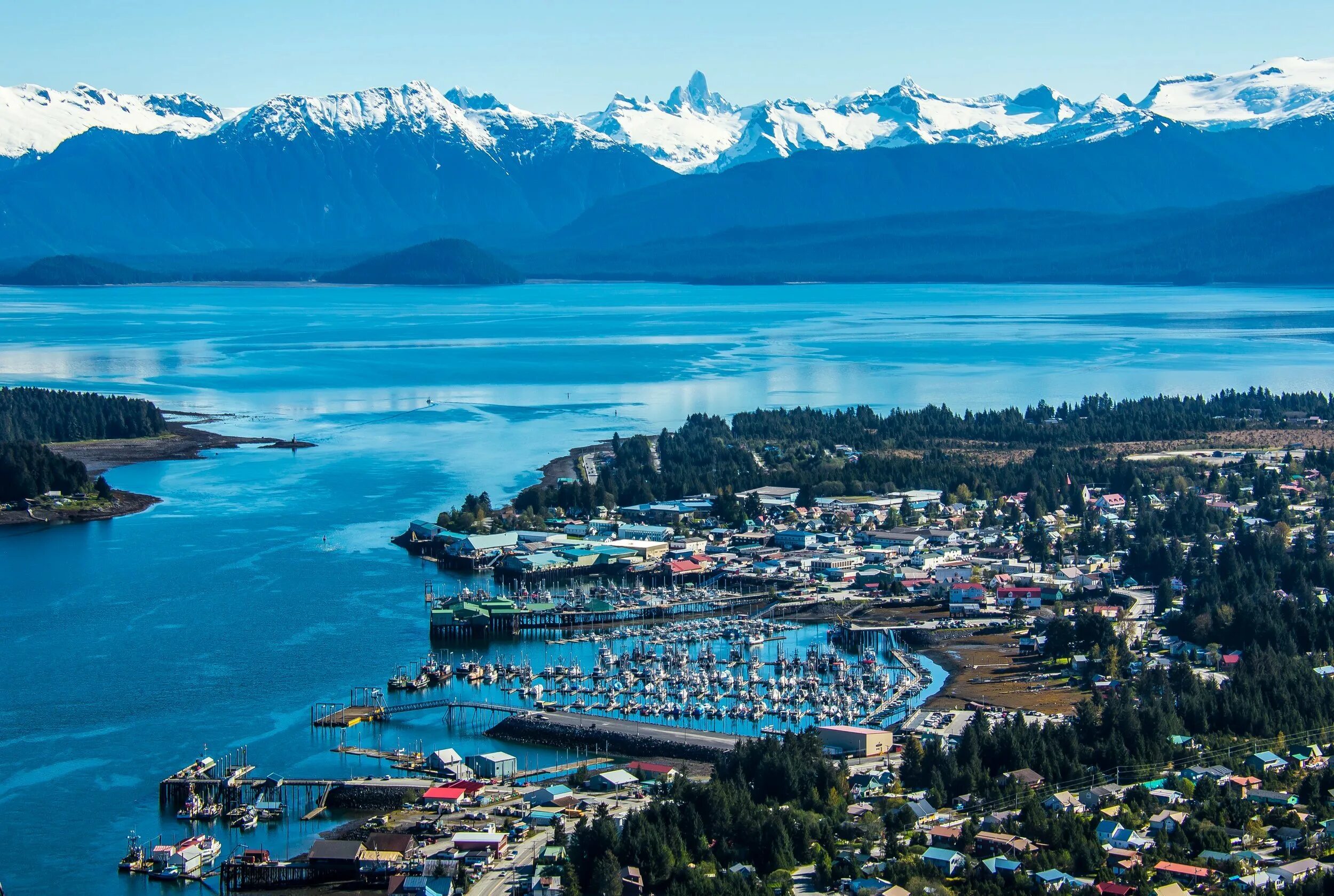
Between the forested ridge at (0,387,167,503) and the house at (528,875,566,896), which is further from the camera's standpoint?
the forested ridge at (0,387,167,503)

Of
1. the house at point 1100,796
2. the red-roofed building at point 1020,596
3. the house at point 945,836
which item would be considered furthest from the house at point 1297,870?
the red-roofed building at point 1020,596

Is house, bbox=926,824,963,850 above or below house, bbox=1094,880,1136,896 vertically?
above

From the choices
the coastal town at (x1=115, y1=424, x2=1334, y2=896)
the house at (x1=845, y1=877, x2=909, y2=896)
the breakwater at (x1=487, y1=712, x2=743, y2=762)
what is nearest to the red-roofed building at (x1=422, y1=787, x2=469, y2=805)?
the coastal town at (x1=115, y1=424, x2=1334, y2=896)

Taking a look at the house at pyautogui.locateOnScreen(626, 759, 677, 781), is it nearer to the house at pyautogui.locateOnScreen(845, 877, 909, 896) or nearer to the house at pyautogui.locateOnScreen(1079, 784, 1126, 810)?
the house at pyautogui.locateOnScreen(845, 877, 909, 896)

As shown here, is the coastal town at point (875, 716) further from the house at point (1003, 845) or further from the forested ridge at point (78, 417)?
the forested ridge at point (78, 417)

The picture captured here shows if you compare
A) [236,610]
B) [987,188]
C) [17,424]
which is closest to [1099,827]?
[236,610]

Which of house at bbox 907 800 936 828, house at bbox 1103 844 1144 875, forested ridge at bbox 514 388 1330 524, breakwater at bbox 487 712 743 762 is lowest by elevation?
house at bbox 1103 844 1144 875

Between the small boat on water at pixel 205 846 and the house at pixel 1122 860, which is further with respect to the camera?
the small boat on water at pixel 205 846
